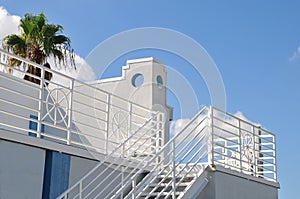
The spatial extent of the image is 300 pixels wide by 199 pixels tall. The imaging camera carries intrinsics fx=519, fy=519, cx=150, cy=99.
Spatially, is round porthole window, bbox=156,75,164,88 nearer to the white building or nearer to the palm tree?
the white building

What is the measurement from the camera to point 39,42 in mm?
15445

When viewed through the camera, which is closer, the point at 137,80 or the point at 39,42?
the point at 137,80

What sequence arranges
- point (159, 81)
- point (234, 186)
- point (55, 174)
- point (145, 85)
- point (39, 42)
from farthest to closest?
point (39, 42), point (159, 81), point (145, 85), point (234, 186), point (55, 174)

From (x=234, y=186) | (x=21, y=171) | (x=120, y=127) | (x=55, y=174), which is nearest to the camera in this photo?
(x=21, y=171)

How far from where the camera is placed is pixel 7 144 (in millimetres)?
6668

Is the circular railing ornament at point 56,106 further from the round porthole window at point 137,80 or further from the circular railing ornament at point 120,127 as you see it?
the round porthole window at point 137,80

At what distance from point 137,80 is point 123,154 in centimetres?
331

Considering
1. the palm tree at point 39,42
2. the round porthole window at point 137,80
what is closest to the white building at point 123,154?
the round porthole window at point 137,80

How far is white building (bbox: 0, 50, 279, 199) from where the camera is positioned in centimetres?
700

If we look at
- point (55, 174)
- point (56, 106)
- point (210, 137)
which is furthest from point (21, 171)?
point (210, 137)

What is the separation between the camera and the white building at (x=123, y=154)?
23.0 ft

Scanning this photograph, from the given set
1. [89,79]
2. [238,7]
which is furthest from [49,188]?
[238,7]

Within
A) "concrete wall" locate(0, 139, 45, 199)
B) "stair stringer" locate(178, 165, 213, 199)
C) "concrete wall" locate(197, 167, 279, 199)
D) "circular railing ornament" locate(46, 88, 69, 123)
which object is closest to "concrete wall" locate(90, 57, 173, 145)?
"circular railing ornament" locate(46, 88, 69, 123)

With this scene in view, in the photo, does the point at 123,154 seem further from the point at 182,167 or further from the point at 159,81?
the point at 159,81
